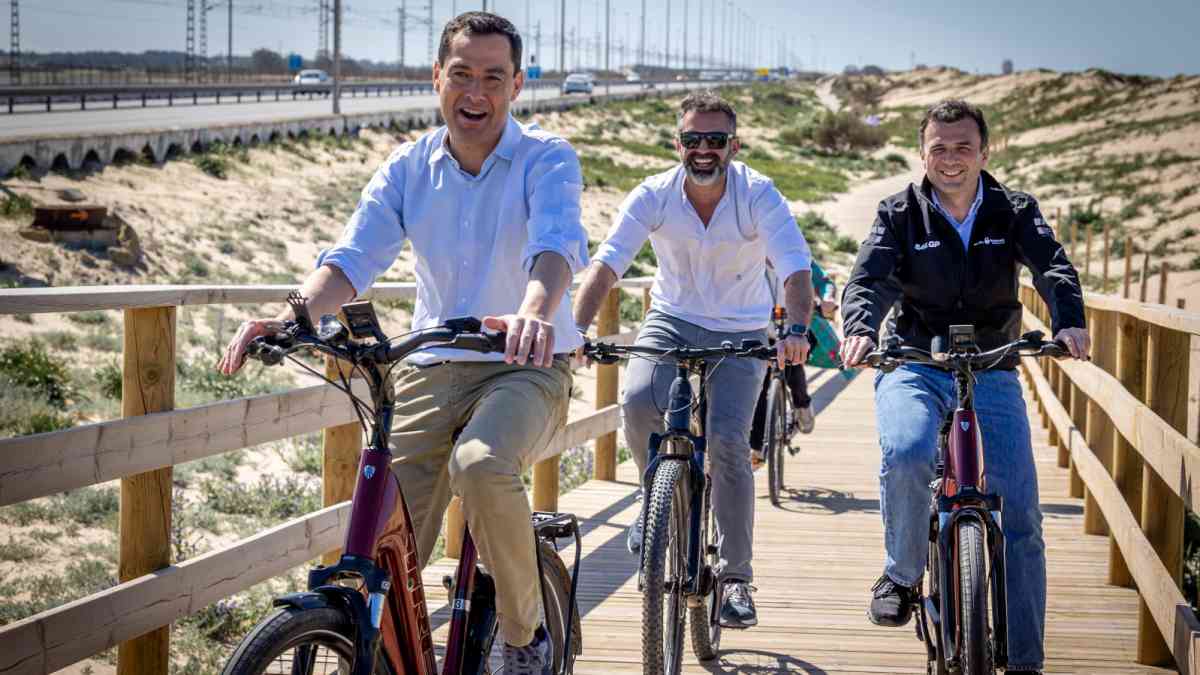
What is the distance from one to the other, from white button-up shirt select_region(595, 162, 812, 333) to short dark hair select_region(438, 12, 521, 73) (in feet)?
5.22

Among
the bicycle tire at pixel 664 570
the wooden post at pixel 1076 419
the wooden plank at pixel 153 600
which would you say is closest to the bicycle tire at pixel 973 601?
the bicycle tire at pixel 664 570

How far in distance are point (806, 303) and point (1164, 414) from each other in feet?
4.55

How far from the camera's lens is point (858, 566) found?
7352mm

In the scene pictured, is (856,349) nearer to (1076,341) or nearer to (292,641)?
(1076,341)

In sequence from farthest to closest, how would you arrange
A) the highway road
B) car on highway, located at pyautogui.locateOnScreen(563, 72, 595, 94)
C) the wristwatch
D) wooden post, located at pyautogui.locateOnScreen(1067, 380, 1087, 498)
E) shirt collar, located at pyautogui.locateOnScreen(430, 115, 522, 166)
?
car on highway, located at pyautogui.locateOnScreen(563, 72, 595, 94) < the highway road < wooden post, located at pyautogui.locateOnScreen(1067, 380, 1087, 498) < the wristwatch < shirt collar, located at pyautogui.locateOnScreen(430, 115, 522, 166)

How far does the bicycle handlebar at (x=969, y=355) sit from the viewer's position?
401cm

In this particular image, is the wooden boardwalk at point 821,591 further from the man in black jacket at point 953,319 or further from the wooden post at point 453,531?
the man in black jacket at point 953,319

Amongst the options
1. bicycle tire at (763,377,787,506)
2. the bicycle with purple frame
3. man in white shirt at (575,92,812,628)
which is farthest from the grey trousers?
bicycle tire at (763,377,787,506)

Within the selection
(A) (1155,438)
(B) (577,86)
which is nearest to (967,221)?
(A) (1155,438)

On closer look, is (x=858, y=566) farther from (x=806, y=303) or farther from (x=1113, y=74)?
(x=1113, y=74)

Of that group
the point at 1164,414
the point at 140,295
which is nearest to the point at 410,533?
the point at 140,295

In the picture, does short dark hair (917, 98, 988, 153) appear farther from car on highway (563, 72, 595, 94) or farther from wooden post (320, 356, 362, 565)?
car on highway (563, 72, 595, 94)

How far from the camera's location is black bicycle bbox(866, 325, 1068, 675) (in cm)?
389

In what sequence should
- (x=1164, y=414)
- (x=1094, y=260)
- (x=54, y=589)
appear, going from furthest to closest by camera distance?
1. (x=1094, y=260)
2. (x=54, y=589)
3. (x=1164, y=414)
